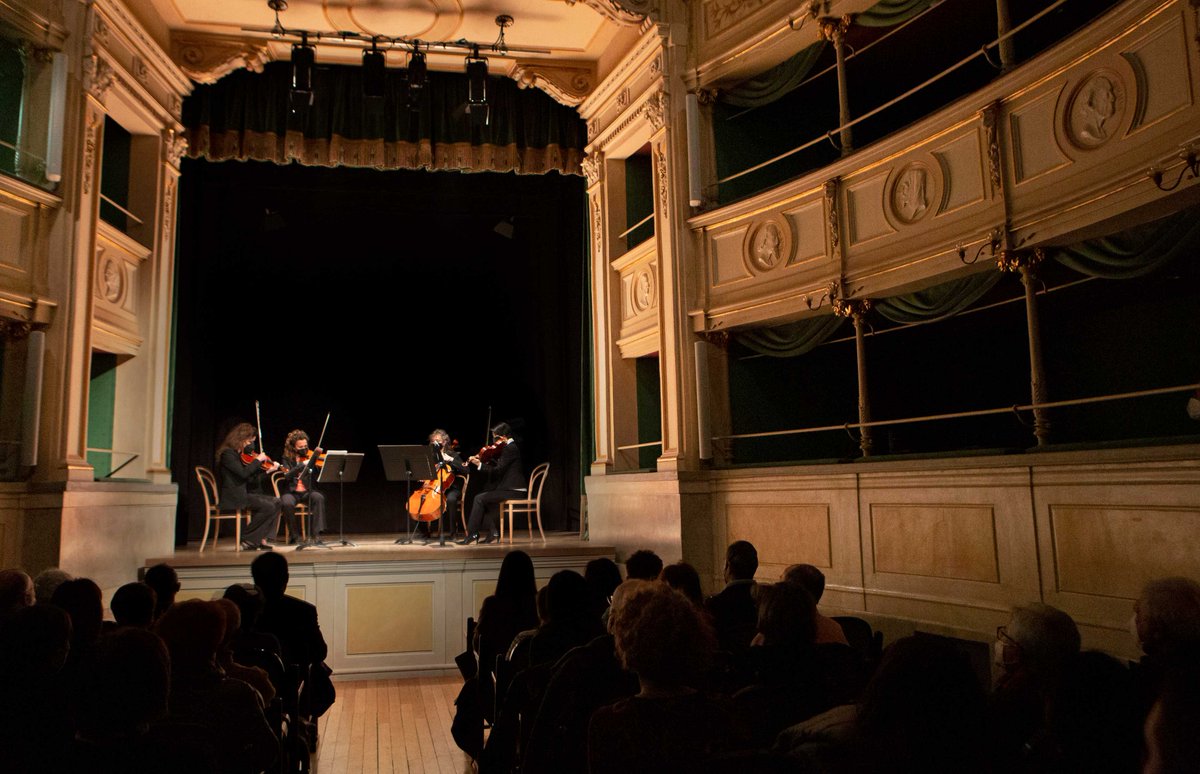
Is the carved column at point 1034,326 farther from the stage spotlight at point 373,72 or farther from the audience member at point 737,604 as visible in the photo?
the stage spotlight at point 373,72

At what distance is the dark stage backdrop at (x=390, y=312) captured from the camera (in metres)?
11.6

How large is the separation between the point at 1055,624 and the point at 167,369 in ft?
29.4

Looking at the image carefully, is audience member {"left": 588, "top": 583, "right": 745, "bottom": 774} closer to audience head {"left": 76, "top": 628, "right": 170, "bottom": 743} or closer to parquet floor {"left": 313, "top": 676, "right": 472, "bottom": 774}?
audience head {"left": 76, "top": 628, "right": 170, "bottom": 743}

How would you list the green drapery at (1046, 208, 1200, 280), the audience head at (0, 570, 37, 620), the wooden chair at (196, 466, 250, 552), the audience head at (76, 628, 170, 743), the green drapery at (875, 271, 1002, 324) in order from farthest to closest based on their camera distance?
the wooden chair at (196, 466, 250, 552), the green drapery at (875, 271, 1002, 324), the green drapery at (1046, 208, 1200, 280), the audience head at (0, 570, 37, 620), the audience head at (76, 628, 170, 743)

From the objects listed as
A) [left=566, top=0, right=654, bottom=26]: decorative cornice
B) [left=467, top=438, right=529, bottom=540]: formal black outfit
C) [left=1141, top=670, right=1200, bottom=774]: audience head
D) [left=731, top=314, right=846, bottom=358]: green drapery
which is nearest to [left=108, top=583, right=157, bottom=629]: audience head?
[left=1141, top=670, right=1200, bottom=774]: audience head

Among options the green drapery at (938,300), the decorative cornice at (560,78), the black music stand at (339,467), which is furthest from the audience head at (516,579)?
the decorative cornice at (560,78)

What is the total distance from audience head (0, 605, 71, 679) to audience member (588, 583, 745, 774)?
4.33 ft

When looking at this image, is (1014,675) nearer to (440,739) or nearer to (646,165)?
(440,739)

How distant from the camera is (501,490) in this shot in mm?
9883

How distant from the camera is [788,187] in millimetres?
Result: 7840

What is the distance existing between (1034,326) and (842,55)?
2.90 m

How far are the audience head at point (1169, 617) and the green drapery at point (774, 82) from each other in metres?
6.08

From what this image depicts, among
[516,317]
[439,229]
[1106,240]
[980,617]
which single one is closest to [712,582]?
[980,617]

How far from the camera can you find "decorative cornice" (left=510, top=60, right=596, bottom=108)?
10.3 meters
